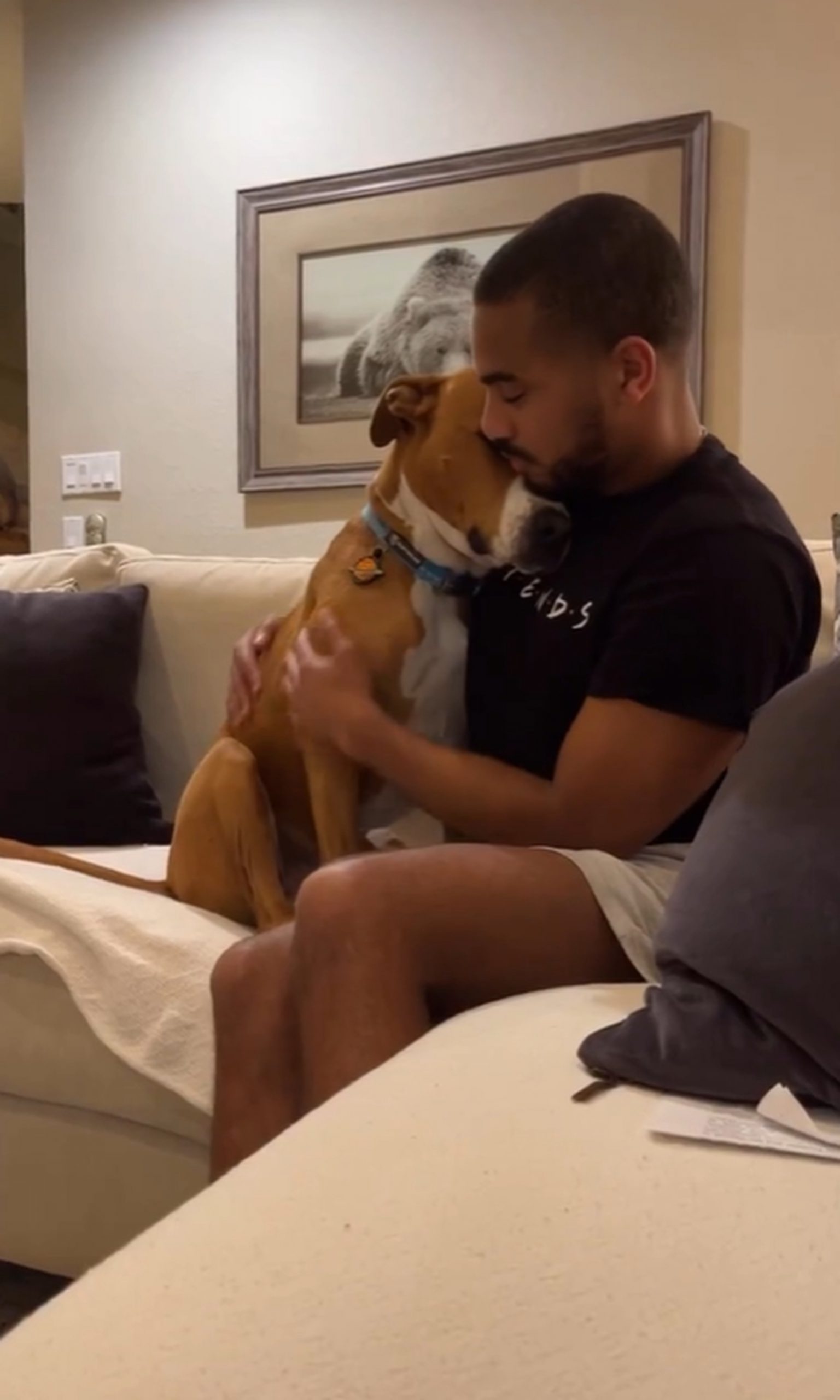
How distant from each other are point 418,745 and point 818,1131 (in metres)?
0.65

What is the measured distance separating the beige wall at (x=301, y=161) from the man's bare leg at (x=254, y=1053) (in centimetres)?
174

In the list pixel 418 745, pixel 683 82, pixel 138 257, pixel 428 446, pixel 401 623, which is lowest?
pixel 418 745

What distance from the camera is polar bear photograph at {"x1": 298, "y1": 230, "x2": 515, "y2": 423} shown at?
2898 millimetres

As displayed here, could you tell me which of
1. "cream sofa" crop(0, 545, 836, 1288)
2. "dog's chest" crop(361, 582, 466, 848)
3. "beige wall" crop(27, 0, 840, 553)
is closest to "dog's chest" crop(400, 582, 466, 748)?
"dog's chest" crop(361, 582, 466, 848)

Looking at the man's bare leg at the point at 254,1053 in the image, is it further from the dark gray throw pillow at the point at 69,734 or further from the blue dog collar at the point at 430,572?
the dark gray throw pillow at the point at 69,734

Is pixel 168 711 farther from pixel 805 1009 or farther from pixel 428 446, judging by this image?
pixel 805 1009

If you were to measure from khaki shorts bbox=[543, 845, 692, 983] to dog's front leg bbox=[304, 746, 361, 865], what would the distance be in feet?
1.26

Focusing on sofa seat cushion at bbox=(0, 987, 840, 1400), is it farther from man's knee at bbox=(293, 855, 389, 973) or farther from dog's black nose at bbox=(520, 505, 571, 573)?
dog's black nose at bbox=(520, 505, 571, 573)

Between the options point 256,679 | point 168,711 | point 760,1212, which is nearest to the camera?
point 760,1212

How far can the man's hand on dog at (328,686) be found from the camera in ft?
4.64

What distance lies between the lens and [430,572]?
1.57 metres

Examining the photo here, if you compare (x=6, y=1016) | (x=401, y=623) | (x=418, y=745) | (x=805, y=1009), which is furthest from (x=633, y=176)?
(x=805, y=1009)

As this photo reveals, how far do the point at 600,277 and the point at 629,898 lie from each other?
24.3 inches

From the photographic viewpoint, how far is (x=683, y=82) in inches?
104
